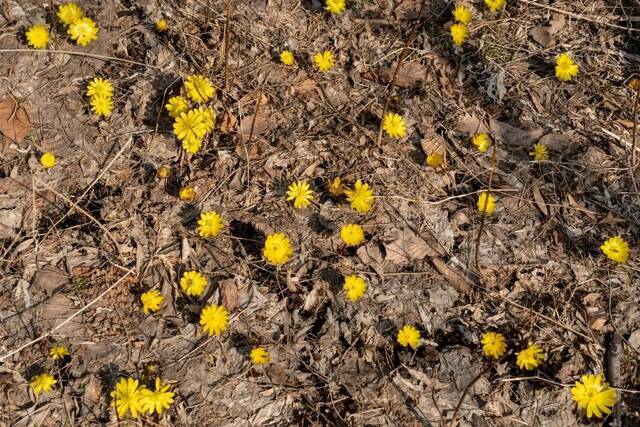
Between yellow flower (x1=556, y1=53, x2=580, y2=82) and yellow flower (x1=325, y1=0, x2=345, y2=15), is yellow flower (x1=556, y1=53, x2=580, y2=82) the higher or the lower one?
the lower one

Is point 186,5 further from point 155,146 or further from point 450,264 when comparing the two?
point 450,264

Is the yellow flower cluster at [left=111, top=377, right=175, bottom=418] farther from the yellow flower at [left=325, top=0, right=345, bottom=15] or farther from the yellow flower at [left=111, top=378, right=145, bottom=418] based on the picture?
the yellow flower at [left=325, top=0, right=345, bottom=15]

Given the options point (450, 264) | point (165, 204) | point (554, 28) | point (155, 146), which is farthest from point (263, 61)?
point (554, 28)

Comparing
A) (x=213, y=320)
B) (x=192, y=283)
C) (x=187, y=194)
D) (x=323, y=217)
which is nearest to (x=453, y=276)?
(x=323, y=217)

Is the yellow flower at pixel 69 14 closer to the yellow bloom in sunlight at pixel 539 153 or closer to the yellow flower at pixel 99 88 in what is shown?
the yellow flower at pixel 99 88

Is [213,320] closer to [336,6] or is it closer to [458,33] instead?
[336,6]

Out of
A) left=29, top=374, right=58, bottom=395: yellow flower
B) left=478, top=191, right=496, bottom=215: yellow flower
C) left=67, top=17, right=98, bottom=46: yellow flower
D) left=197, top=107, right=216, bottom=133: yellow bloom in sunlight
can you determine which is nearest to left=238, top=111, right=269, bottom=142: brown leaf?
left=197, top=107, right=216, bottom=133: yellow bloom in sunlight
